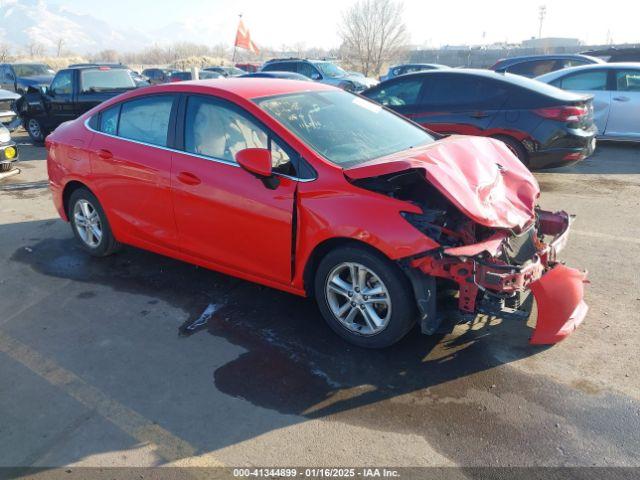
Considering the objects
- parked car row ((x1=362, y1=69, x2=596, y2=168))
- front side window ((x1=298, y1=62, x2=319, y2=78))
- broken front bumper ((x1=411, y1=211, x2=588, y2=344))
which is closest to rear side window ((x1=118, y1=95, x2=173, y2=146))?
broken front bumper ((x1=411, y1=211, x2=588, y2=344))

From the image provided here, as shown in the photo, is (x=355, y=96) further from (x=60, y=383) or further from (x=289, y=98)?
(x=60, y=383)

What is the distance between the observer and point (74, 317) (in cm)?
423

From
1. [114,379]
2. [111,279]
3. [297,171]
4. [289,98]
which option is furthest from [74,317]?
[289,98]

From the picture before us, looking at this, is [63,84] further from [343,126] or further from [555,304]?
[555,304]

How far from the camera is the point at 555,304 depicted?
11.2ft

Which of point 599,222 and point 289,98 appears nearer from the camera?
point 289,98

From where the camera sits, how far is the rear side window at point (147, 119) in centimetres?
446

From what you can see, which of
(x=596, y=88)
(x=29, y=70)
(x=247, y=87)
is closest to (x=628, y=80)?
(x=596, y=88)

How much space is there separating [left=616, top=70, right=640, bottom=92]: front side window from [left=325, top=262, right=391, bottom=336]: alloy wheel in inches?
350

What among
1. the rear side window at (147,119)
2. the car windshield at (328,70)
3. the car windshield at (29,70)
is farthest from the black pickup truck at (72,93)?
the car windshield at (29,70)

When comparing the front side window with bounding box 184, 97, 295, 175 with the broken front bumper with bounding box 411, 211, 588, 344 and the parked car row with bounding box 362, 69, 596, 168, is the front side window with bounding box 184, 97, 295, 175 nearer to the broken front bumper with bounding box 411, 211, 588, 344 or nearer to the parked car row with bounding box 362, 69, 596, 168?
the broken front bumper with bounding box 411, 211, 588, 344

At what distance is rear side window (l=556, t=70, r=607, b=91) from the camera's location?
→ 396 inches

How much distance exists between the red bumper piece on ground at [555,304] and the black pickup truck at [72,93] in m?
10.6

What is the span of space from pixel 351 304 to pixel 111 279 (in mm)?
2544
